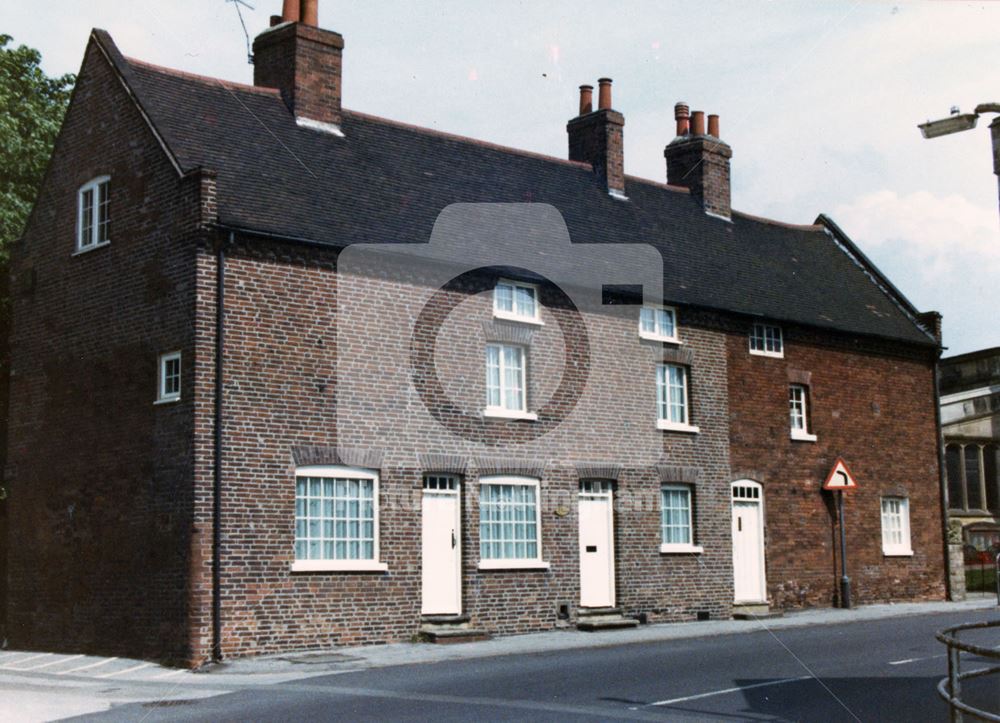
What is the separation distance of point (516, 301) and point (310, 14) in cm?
706

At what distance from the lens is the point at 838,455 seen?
3014 centimetres

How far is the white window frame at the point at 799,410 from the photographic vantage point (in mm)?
29203

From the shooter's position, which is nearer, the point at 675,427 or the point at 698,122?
the point at 675,427

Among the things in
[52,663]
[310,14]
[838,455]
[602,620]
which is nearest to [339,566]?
[52,663]

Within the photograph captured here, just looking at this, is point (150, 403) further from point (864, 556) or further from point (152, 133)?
point (864, 556)

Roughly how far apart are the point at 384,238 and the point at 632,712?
37.9 ft

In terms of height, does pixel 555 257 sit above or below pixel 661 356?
above

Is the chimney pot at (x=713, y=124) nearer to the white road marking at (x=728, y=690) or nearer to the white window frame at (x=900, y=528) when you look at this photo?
the white window frame at (x=900, y=528)

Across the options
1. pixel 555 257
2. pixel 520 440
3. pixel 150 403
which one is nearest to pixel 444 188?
pixel 555 257

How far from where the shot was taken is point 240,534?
1950 centimetres

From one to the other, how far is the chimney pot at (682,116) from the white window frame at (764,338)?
735 cm

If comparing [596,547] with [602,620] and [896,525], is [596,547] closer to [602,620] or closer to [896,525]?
[602,620]

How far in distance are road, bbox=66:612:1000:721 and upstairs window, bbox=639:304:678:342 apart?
8252 millimetres

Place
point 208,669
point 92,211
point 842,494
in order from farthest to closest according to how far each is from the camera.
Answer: point 842,494 < point 92,211 < point 208,669
